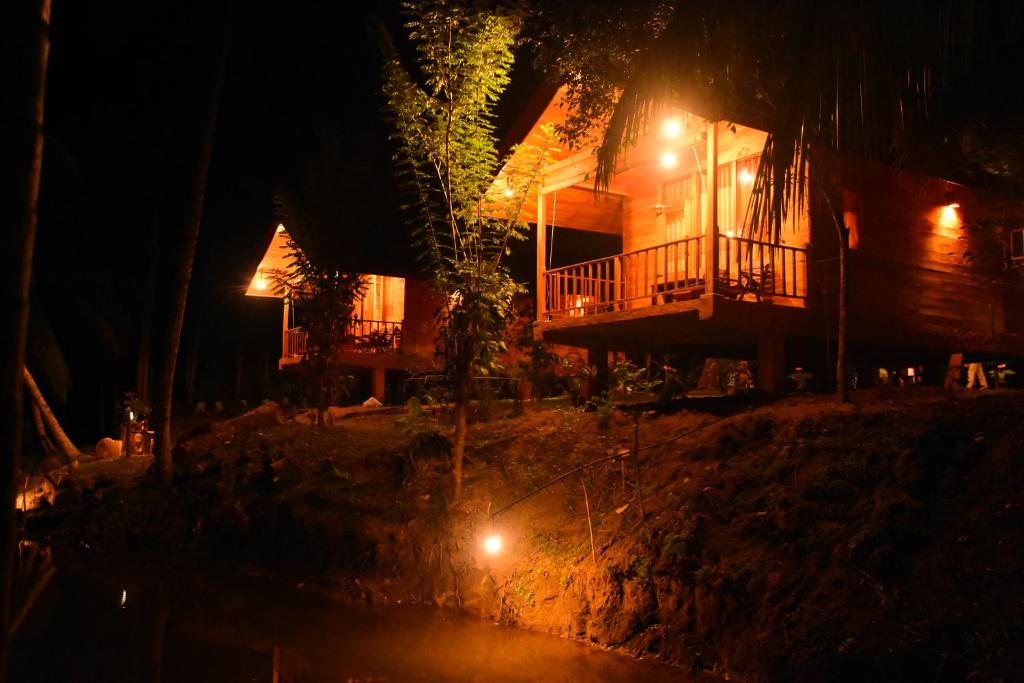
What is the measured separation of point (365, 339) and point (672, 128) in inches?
475

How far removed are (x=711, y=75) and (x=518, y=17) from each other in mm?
3469

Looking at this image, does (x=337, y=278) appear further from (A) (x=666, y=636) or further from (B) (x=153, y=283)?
(B) (x=153, y=283)

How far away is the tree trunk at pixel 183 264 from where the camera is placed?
13.1 m

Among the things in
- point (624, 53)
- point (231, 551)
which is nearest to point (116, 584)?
point (231, 551)

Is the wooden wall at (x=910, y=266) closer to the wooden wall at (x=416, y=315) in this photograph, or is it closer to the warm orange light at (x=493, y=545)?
the warm orange light at (x=493, y=545)

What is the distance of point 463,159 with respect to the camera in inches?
359

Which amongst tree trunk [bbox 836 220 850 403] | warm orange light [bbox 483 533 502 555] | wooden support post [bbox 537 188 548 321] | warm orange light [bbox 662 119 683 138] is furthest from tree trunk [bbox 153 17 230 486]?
tree trunk [bbox 836 220 850 403]

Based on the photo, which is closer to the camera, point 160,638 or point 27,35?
point 27,35

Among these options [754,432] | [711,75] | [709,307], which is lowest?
[754,432]

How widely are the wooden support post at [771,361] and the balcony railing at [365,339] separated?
37.6ft

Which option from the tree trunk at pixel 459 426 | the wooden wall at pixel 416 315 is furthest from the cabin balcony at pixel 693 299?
the wooden wall at pixel 416 315

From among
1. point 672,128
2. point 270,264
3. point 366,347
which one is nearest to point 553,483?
point 672,128

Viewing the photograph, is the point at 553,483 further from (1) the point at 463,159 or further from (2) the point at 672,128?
(2) the point at 672,128

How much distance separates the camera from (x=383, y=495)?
10.3m
